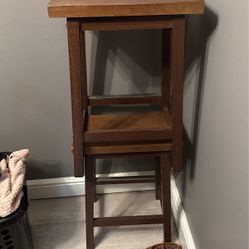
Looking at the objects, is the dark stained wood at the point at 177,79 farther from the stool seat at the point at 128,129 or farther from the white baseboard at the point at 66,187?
the white baseboard at the point at 66,187

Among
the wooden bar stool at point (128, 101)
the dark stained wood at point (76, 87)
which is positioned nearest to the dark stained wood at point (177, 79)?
the wooden bar stool at point (128, 101)

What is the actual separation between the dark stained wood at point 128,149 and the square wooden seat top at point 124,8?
404 millimetres

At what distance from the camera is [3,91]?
4.83 ft

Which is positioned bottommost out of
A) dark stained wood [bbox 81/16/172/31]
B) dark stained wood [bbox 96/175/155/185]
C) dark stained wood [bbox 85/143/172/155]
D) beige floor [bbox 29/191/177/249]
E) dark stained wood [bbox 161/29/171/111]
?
beige floor [bbox 29/191/177/249]

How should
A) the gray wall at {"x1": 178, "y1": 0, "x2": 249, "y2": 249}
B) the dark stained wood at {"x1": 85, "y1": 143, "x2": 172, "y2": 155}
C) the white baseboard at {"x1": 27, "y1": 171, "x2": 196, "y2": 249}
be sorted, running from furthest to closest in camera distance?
the white baseboard at {"x1": 27, "y1": 171, "x2": 196, "y2": 249} → the dark stained wood at {"x1": 85, "y1": 143, "x2": 172, "y2": 155} → the gray wall at {"x1": 178, "y1": 0, "x2": 249, "y2": 249}

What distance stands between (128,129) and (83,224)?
0.60 m

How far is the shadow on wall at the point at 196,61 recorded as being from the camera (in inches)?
39.5

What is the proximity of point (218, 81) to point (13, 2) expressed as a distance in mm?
825

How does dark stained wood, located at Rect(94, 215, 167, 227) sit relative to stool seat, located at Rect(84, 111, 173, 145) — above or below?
below

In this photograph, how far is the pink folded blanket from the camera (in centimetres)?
117

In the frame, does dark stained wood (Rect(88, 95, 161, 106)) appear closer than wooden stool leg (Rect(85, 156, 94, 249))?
No

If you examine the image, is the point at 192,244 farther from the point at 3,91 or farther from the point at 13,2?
the point at 13,2

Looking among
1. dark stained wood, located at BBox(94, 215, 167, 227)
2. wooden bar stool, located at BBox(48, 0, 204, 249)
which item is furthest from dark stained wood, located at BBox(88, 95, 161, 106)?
dark stained wood, located at BBox(94, 215, 167, 227)

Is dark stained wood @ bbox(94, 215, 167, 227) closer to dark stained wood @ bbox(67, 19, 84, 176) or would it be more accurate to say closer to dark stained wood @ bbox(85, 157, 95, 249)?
dark stained wood @ bbox(85, 157, 95, 249)
